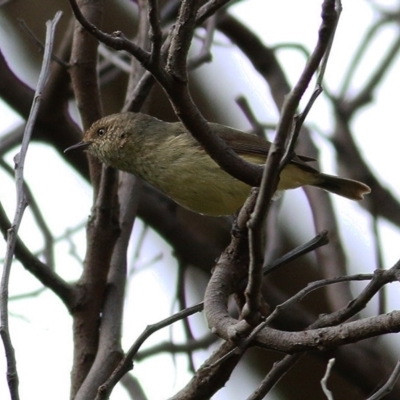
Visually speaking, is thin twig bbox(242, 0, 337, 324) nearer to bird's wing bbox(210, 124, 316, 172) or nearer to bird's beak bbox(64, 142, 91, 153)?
bird's wing bbox(210, 124, 316, 172)

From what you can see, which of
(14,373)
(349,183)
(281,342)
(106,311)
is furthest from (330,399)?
(349,183)

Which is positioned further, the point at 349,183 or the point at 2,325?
the point at 349,183

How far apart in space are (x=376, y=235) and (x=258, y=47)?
76.8 inches

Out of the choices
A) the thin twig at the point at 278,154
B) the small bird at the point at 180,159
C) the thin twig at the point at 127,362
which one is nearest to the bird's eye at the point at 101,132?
the small bird at the point at 180,159

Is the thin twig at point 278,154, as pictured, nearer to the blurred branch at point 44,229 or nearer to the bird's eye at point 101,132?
the blurred branch at point 44,229

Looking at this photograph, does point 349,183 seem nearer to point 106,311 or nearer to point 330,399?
point 106,311

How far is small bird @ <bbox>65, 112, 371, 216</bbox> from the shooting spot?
171 inches

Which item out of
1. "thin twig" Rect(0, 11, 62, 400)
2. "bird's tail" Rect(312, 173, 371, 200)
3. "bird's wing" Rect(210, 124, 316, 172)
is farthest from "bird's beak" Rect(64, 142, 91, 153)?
"thin twig" Rect(0, 11, 62, 400)

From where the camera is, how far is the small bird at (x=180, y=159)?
4332mm

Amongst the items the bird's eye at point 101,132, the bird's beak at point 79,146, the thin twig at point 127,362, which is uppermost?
the bird's beak at point 79,146

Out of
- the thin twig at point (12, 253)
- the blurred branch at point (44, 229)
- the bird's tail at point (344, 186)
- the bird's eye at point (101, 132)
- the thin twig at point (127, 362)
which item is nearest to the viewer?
the thin twig at point (12, 253)

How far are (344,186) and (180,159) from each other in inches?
45.6

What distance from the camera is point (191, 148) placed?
4500 mm

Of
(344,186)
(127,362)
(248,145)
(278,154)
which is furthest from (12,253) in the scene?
(344,186)
